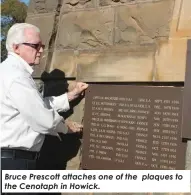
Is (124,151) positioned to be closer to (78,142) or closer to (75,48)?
(78,142)

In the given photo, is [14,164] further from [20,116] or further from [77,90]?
[77,90]

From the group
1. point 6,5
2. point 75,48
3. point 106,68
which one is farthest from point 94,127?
point 6,5

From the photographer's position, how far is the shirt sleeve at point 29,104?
3434 mm

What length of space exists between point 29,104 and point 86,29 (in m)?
1.25

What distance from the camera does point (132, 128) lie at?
153 inches

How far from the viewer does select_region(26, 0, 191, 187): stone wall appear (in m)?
3.74

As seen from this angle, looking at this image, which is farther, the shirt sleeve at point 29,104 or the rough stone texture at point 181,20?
the rough stone texture at point 181,20

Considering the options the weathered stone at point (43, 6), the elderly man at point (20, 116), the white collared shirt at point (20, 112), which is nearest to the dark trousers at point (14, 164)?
the elderly man at point (20, 116)

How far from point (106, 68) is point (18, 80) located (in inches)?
39.4

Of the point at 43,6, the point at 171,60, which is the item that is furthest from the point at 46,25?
the point at 171,60

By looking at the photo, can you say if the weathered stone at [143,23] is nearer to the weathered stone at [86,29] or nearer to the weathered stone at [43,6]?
the weathered stone at [86,29]

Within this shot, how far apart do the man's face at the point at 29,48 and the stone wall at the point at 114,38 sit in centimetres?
68

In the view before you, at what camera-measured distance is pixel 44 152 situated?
458cm

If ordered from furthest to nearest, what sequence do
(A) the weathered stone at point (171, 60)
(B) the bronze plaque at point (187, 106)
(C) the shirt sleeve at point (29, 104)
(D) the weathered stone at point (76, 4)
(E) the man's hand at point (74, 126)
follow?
(D) the weathered stone at point (76, 4) < (E) the man's hand at point (74, 126) < (A) the weathered stone at point (171, 60) < (B) the bronze plaque at point (187, 106) < (C) the shirt sleeve at point (29, 104)
